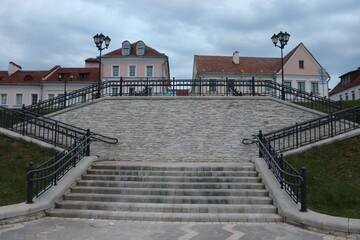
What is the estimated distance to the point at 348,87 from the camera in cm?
4397

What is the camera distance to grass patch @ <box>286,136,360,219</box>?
7445 mm

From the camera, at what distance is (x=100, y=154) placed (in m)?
13.7

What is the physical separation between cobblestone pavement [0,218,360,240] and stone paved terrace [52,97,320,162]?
20.9 ft

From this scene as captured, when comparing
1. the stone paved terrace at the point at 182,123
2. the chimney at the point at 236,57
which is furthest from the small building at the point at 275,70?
the stone paved terrace at the point at 182,123

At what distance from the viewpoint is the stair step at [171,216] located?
292 inches

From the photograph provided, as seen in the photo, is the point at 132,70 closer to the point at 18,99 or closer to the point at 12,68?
the point at 18,99

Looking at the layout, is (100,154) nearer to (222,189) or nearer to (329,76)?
(222,189)

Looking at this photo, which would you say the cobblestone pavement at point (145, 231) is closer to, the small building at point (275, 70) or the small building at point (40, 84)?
the small building at point (275, 70)

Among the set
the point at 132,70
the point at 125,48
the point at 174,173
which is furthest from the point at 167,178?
the point at 125,48

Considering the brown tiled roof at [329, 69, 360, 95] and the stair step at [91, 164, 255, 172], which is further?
the brown tiled roof at [329, 69, 360, 95]

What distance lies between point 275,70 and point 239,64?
514 centimetres

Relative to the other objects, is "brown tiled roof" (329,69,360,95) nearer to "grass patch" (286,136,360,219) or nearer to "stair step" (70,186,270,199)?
"grass patch" (286,136,360,219)

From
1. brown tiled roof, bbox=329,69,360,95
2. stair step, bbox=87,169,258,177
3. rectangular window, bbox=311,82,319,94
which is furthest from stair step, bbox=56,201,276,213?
brown tiled roof, bbox=329,69,360,95

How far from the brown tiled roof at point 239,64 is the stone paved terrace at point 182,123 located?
85.3ft
